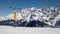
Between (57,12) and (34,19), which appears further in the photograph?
(57,12)

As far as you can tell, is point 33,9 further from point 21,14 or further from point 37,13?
point 21,14

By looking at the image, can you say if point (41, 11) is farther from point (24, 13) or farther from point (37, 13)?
point (24, 13)

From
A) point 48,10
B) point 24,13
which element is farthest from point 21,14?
point 48,10

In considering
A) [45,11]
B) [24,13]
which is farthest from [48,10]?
[24,13]

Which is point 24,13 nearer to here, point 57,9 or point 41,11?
point 41,11

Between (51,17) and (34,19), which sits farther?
(51,17)

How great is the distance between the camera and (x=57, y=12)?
56281 millimetres

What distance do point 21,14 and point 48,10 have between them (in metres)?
10.6

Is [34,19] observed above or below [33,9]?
below

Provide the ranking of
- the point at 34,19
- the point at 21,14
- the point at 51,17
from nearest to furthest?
the point at 34,19 < the point at 51,17 < the point at 21,14

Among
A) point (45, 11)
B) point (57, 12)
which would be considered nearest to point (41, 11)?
point (45, 11)

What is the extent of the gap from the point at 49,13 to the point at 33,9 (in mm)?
6566

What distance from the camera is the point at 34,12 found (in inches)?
2199

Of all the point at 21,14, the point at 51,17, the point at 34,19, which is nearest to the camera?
the point at 34,19
